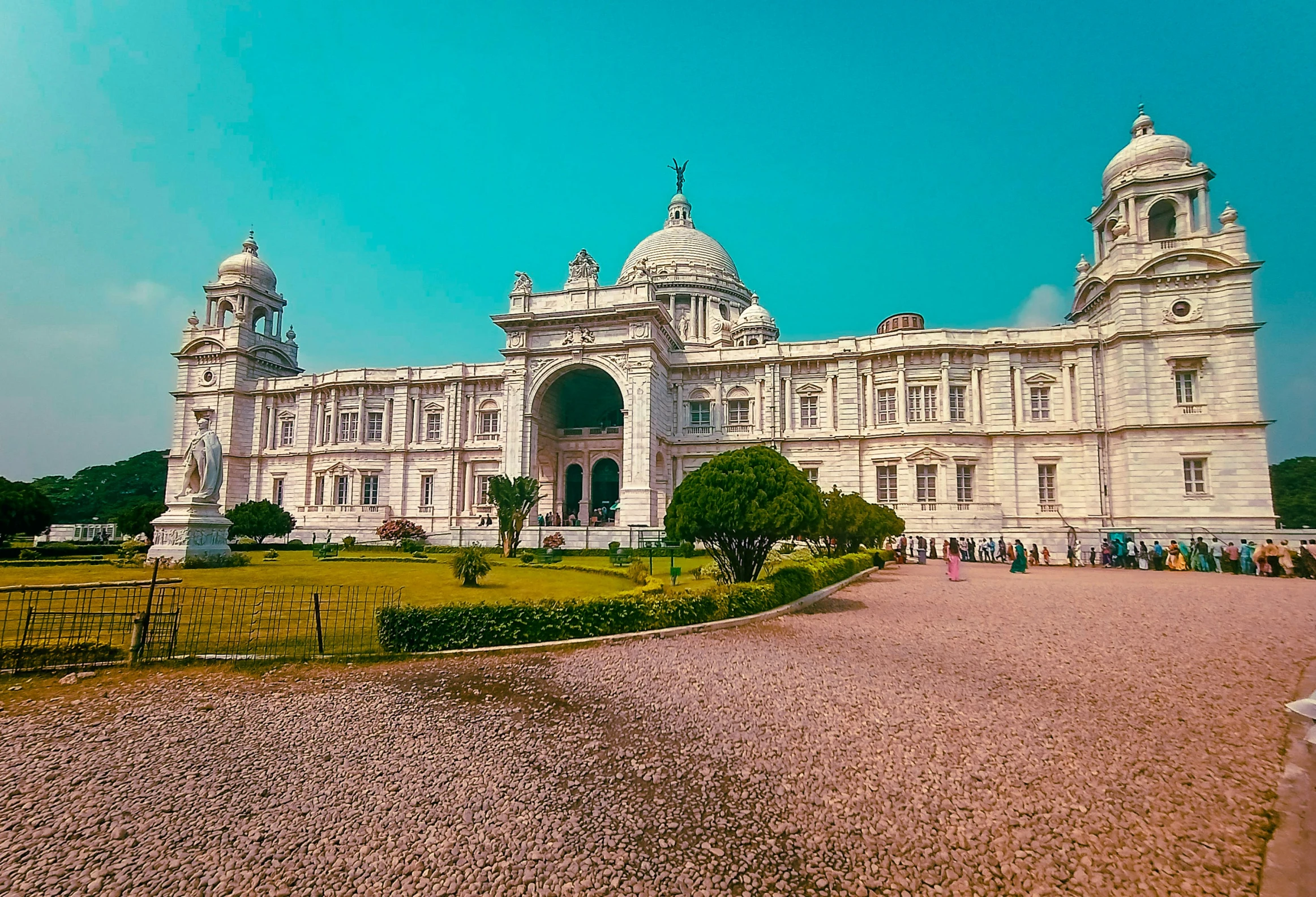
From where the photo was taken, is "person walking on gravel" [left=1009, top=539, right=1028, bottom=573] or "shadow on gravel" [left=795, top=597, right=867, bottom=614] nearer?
"shadow on gravel" [left=795, top=597, right=867, bottom=614]

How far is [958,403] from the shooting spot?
3588 centimetres

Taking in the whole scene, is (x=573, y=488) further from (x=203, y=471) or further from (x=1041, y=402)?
(x=1041, y=402)

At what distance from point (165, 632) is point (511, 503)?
19.1 m

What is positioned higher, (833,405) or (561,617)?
(833,405)

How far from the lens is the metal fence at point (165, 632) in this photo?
340 inches

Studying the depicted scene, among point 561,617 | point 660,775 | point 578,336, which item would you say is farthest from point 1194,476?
point 660,775

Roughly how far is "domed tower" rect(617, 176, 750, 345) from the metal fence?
140ft

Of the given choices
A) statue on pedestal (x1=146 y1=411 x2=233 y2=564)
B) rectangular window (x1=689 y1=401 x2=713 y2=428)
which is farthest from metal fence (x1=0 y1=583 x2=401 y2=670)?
rectangular window (x1=689 y1=401 x2=713 y2=428)

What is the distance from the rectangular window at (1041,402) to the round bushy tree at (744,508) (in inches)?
1031

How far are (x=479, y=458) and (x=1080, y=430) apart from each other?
36.7 m

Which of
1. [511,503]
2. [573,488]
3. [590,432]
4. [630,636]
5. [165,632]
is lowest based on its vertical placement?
[630,636]

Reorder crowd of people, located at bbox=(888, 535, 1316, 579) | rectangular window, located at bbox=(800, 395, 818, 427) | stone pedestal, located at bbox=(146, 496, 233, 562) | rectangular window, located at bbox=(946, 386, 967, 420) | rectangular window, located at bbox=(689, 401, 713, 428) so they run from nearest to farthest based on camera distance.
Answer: stone pedestal, located at bbox=(146, 496, 233, 562) < crowd of people, located at bbox=(888, 535, 1316, 579) < rectangular window, located at bbox=(946, 386, 967, 420) < rectangular window, located at bbox=(800, 395, 818, 427) < rectangular window, located at bbox=(689, 401, 713, 428)

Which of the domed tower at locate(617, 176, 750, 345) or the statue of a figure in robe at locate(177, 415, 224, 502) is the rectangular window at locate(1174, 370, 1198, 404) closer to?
the domed tower at locate(617, 176, 750, 345)

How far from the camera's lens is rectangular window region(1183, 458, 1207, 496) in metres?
29.8
